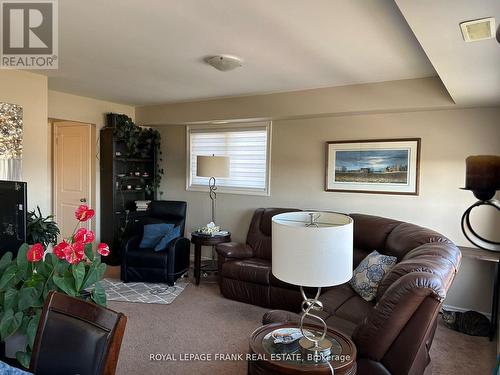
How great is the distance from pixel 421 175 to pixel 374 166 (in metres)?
0.50

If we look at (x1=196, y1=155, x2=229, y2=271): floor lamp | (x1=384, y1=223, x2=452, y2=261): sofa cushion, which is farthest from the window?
(x1=384, y1=223, x2=452, y2=261): sofa cushion

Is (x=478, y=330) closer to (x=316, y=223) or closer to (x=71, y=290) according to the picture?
(x=316, y=223)

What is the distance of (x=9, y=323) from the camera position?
62.0 inches

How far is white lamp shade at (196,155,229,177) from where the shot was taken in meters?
4.43

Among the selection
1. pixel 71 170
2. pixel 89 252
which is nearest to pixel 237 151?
pixel 71 170

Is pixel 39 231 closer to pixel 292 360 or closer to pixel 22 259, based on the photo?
pixel 22 259

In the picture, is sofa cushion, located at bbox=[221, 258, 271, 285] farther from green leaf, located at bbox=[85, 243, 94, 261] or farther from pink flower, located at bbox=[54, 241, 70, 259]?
Result: pink flower, located at bbox=[54, 241, 70, 259]

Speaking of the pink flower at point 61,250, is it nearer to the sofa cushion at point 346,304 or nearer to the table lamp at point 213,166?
the sofa cushion at point 346,304

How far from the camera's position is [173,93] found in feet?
14.9

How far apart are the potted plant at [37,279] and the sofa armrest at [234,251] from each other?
2.39 meters

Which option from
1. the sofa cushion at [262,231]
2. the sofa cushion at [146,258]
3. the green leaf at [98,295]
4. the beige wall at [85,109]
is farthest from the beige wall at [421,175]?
the green leaf at [98,295]

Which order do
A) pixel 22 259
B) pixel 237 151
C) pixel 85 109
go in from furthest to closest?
pixel 237 151 < pixel 85 109 < pixel 22 259

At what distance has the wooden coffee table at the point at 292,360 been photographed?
5.18ft

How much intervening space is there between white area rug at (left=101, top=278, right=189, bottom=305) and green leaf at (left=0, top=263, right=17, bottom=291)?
7.15ft
